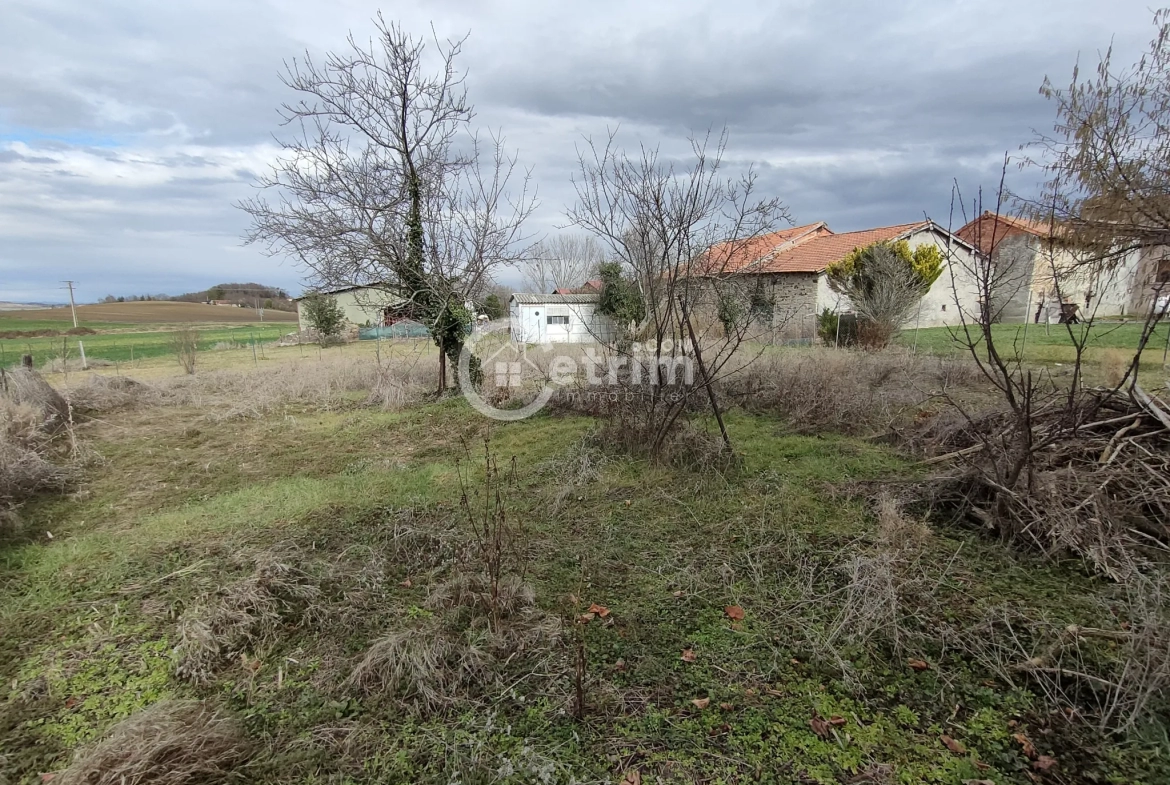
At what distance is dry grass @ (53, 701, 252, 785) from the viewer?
168 cm

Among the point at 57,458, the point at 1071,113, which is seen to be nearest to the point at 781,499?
the point at 57,458

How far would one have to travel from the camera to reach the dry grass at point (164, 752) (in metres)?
1.68

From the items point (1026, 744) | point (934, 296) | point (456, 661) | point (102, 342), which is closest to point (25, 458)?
point (456, 661)

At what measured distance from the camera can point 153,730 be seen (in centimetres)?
185

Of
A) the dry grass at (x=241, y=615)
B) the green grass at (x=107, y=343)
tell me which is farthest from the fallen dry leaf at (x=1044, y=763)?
the green grass at (x=107, y=343)

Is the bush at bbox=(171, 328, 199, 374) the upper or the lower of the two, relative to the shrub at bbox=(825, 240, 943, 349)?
lower

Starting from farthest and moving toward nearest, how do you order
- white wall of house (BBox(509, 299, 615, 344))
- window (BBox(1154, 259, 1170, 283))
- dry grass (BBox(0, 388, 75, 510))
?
white wall of house (BBox(509, 299, 615, 344)) → dry grass (BBox(0, 388, 75, 510)) → window (BBox(1154, 259, 1170, 283))

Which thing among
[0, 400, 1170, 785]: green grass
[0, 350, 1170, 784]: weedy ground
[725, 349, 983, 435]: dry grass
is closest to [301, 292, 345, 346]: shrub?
[0, 400, 1170, 785]: green grass

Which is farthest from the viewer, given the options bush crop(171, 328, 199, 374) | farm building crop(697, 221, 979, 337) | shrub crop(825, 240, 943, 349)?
farm building crop(697, 221, 979, 337)

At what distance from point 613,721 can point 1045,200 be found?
11.3 metres

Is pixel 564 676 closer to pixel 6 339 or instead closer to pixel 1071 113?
pixel 1071 113

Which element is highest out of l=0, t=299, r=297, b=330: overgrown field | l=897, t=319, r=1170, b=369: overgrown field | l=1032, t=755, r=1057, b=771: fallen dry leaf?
l=0, t=299, r=297, b=330: overgrown field
